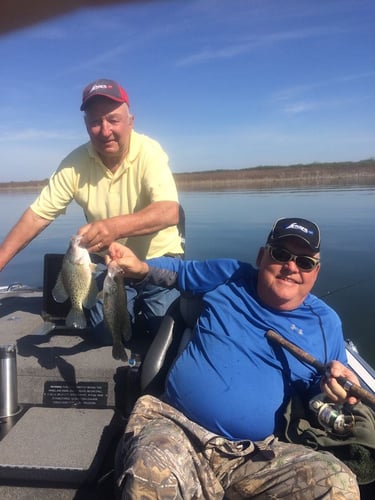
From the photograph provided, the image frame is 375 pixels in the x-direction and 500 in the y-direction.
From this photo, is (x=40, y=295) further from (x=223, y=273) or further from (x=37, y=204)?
(x=223, y=273)

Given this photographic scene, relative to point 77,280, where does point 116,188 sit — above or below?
above

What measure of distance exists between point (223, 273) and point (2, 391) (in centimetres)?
190

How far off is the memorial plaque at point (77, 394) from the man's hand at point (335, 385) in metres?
1.86

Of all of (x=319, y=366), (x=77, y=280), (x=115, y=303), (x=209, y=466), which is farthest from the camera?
(x=77, y=280)

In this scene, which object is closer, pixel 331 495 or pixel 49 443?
pixel 331 495

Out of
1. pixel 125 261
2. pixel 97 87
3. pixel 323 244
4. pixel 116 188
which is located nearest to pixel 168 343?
pixel 125 261

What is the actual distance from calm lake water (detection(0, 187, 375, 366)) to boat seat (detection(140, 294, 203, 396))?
2.71 m

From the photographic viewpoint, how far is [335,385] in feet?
8.69

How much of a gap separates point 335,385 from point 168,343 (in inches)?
53.1

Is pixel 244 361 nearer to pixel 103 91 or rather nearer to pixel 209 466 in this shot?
pixel 209 466

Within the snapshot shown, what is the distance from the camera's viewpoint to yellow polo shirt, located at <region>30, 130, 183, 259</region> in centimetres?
432

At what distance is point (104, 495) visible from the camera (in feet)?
9.53

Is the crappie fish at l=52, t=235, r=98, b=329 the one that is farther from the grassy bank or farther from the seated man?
the grassy bank

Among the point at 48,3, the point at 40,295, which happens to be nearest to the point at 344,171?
the point at 40,295
